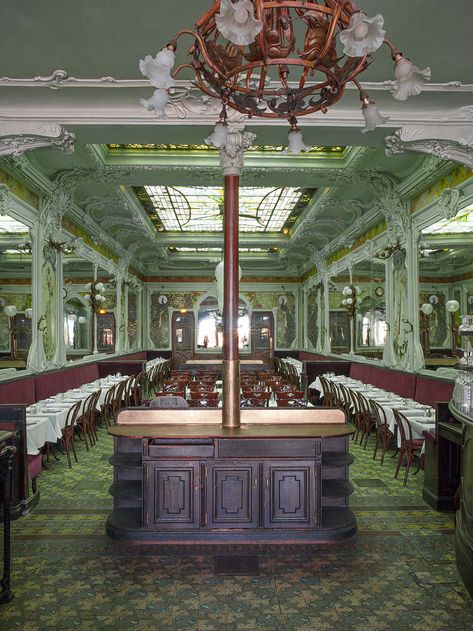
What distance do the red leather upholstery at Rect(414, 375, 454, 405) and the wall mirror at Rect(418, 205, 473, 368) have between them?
1.48ft

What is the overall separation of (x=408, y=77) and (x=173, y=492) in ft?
11.0

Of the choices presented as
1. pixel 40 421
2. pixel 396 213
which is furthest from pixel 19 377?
pixel 396 213

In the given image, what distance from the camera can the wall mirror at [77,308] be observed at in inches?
387

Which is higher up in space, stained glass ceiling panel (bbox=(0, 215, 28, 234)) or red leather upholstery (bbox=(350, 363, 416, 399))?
stained glass ceiling panel (bbox=(0, 215, 28, 234))

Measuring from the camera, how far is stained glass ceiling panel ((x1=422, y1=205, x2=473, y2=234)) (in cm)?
674

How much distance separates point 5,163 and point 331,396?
22.3ft

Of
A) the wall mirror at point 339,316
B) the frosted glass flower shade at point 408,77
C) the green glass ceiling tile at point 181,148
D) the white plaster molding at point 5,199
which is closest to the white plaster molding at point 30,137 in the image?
the white plaster molding at point 5,199

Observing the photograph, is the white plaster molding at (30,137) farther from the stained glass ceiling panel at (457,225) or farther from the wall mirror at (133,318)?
the wall mirror at (133,318)

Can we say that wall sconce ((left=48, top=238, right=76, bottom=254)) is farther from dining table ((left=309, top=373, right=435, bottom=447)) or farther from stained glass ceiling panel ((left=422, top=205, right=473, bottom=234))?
stained glass ceiling panel ((left=422, top=205, right=473, bottom=234))

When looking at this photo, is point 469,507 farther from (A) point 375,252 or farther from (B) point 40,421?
(A) point 375,252

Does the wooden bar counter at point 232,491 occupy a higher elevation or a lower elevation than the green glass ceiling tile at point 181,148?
lower

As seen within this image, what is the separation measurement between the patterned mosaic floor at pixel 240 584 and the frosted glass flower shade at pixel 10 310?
138 inches

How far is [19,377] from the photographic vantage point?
7.27 m

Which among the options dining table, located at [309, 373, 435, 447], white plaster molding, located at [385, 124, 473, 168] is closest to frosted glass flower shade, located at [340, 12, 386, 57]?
white plaster molding, located at [385, 124, 473, 168]
